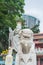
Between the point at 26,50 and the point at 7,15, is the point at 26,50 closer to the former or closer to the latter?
the point at 26,50

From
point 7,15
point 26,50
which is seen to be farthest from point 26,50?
point 7,15

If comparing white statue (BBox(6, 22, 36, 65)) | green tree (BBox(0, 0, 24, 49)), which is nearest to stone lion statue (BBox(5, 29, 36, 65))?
white statue (BBox(6, 22, 36, 65))

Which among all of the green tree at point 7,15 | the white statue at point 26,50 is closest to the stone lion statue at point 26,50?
the white statue at point 26,50

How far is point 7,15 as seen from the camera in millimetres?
15484

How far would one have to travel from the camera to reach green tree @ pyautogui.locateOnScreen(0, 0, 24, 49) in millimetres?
14866

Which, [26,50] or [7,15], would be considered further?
[7,15]

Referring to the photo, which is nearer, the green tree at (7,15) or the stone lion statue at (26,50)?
the stone lion statue at (26,50)

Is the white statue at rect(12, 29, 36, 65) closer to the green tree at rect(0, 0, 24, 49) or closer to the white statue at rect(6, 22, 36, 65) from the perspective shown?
the white statue at rect(6, 22, 36, 65)

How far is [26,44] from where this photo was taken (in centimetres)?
442

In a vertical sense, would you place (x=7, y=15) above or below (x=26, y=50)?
below

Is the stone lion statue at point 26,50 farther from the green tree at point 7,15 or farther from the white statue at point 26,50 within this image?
the green tree at point 7,15

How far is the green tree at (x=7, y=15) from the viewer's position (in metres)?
14.9

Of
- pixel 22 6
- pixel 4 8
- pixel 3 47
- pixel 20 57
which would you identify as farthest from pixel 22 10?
pixel 20 57

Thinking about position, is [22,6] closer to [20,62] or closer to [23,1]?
[23,1]
